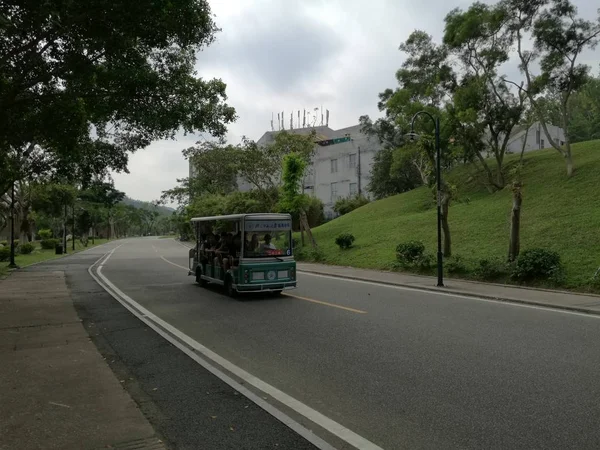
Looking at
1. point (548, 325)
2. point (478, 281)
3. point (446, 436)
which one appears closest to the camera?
point (446, 436)

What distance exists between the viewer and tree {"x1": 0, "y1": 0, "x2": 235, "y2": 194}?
10.1m

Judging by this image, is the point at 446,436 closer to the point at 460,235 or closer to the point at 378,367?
the point at 378,367

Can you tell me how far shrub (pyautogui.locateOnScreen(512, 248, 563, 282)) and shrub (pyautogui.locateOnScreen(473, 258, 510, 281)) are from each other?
0.78m

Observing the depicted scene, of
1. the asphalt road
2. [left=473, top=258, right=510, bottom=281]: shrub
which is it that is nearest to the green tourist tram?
the asphalt road

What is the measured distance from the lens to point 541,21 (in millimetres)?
25906

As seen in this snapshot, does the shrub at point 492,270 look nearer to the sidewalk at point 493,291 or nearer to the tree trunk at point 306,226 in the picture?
the sidewalk at point 493,291

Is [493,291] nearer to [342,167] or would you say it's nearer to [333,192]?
[342,167]

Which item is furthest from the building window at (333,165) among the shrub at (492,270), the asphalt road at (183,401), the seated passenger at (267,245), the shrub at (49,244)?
the asphalt road at (183,401)

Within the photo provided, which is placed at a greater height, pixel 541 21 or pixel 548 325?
pixel 541 21

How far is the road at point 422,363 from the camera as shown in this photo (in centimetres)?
466

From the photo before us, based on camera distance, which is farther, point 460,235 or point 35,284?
point 460,235

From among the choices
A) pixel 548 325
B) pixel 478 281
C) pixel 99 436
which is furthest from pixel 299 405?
pixel 478 281

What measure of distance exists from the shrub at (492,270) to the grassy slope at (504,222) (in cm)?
186

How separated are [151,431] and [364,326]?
5.59 metres
